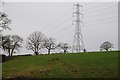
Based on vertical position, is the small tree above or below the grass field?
above

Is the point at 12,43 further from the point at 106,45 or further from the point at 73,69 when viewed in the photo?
the point at 73,69

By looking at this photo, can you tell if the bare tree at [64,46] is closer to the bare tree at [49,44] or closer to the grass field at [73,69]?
the bare tree at [49,44]

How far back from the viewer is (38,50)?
118250 millimetres

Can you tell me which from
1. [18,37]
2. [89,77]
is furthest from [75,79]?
[18,37]

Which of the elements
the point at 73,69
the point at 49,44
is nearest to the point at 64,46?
the point at 49,44

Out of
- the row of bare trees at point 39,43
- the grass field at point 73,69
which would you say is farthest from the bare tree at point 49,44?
the grass field at point 73,69

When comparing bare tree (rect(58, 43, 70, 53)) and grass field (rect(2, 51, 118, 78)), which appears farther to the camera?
bare tree (rect(58, 43, 70, 53))

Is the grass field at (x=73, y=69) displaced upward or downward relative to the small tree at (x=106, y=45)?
downward

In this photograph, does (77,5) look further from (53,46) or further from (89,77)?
(53,46)

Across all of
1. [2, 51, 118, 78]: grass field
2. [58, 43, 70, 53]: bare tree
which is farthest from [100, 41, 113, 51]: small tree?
[2, 51, 118, 78]: grass field

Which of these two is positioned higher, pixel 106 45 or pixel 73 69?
pixel 106 45

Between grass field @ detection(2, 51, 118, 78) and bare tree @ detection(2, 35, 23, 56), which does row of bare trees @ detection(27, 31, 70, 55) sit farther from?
grass field @ detection(2, 51, 118, 78)

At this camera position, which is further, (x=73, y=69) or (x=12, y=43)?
(x=12, y=43)

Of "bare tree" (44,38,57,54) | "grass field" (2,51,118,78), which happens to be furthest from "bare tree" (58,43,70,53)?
"grass field" (2,51,118,78)
